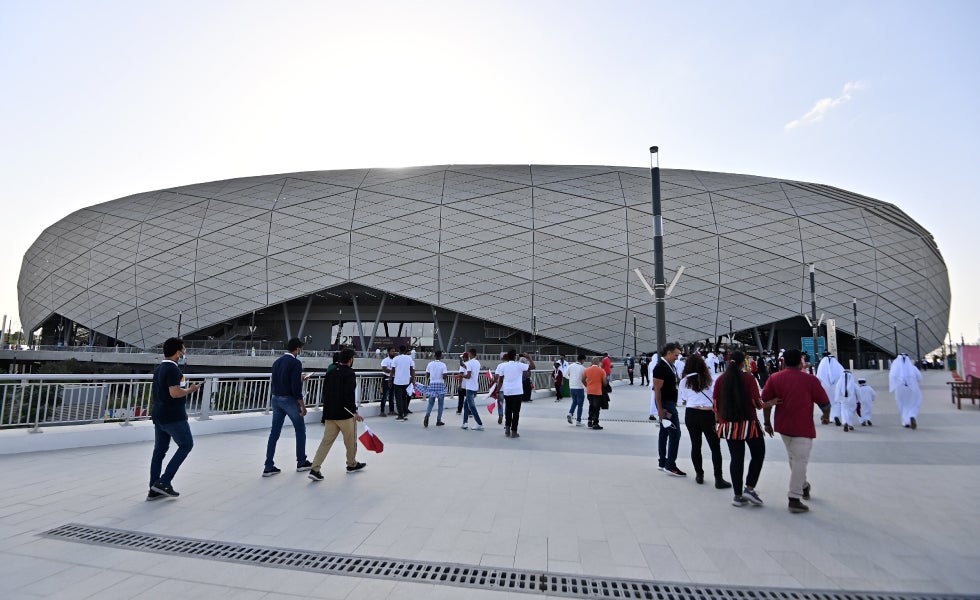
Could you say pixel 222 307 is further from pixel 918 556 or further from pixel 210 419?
pixel 918 556

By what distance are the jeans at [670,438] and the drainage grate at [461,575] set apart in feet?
10.2

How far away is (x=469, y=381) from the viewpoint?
9.84m

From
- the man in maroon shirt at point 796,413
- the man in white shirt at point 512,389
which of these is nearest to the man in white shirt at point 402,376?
the man in white shirt at point 512,389

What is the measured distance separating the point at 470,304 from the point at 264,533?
34.5 meters

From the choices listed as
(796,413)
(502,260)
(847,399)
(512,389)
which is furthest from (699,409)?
(502,260)

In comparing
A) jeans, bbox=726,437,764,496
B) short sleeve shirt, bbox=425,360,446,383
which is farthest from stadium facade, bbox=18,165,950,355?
jeans, bbox=726,437,764,496

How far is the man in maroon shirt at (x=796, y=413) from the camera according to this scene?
461 centimetres

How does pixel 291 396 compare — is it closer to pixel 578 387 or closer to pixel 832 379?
pixel 578 387

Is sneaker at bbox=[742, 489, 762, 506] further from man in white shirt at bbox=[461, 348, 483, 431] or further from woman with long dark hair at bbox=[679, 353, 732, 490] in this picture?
man in white shirt at bbox=[461, 348, 483, 431]

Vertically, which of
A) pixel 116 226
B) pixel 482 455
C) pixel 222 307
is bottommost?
pixel 482 455

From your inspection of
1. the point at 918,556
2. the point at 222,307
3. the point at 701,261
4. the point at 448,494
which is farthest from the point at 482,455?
the point at 222,307

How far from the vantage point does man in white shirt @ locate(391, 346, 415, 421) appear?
34.6 ft

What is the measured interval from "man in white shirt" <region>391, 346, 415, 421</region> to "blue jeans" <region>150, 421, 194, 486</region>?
5.49m

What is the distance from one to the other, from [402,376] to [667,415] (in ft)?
20.0
